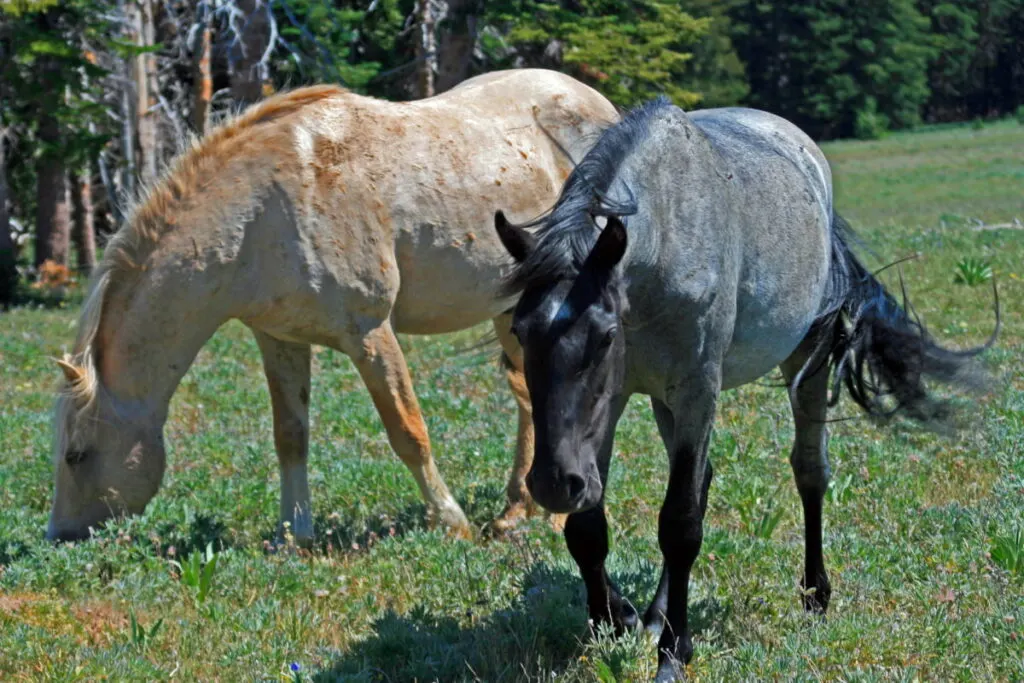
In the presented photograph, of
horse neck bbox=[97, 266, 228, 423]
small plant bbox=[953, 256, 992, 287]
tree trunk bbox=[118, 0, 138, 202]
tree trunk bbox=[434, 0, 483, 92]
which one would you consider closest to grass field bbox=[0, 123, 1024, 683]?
horse neck bbox=[97, 266, 228, 423]

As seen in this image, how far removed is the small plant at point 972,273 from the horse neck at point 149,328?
10.00 meters

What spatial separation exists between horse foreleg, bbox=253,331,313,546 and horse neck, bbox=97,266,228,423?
0.66 metres

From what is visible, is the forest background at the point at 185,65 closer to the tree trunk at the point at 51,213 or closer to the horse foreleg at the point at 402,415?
the tree trunk at the point at 51,213

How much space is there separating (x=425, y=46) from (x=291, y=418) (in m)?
12.6

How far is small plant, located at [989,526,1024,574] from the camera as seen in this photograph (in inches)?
213

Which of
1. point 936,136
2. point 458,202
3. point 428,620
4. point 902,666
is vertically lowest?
point 936,136

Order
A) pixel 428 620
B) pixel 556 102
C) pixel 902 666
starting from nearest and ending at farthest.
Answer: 1. pixel 902 666
2. pixel 428 620
3. pixel 556 102

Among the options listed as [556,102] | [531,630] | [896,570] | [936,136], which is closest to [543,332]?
[531,630]

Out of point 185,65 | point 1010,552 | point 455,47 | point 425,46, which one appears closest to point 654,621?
point 1010,552

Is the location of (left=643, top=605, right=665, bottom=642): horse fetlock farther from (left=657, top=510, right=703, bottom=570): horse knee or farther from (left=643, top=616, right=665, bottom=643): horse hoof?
(left=657, top=510, right=703, bottom=570): horse knee

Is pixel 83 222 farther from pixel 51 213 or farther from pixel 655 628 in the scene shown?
pixel 655 628

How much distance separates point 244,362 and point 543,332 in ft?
32.1

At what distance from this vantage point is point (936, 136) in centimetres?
6003

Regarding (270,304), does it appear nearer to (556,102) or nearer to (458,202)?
(458,202)
